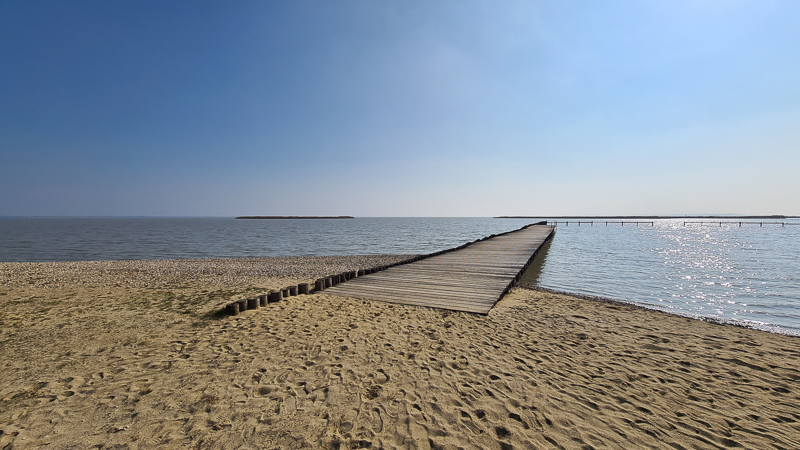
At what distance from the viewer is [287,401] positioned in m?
3.97

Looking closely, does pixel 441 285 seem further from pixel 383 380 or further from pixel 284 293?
pixel 383 380

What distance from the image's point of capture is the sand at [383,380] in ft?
11.3

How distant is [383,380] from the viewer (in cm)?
457

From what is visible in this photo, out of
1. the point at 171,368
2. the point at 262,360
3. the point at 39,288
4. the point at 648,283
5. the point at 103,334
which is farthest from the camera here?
the point at 648,283

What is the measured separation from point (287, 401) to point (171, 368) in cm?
235

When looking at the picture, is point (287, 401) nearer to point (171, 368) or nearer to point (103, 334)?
point (171, 368)

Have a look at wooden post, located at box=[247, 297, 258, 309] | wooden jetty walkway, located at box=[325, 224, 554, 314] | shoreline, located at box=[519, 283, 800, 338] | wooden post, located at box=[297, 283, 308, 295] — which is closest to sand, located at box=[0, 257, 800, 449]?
wooden post, located at box=[247, 297, 258, 309]

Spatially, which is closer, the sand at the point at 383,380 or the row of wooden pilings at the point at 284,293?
the sand at the point at 383,380

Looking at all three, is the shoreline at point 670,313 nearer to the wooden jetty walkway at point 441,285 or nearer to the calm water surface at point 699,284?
the calm water surface at point 699,284

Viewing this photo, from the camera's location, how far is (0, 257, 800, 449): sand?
344 cm

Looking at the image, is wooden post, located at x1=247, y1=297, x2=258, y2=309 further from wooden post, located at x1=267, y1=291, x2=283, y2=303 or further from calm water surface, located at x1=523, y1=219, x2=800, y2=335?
calm water surface, located at x1=523, y1=219, x2=800, y2=335

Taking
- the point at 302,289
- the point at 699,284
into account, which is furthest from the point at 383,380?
the point at 699,284

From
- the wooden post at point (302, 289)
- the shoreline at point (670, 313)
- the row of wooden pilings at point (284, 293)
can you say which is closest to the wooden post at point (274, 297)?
the row of wooden pilings at point (284, 293)

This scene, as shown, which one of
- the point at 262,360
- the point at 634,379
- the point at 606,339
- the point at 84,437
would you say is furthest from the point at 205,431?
the point at 606,339
